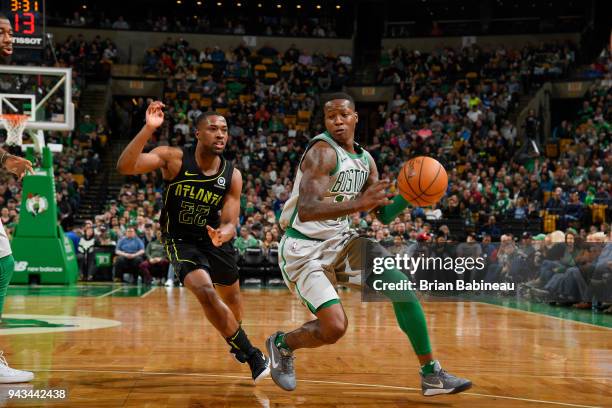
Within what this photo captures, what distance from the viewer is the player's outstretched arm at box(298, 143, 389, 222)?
4.55 m

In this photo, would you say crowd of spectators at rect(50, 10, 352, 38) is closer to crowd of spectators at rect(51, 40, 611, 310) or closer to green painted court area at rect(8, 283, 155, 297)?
crowd of spectators at rect(51, 40, 611, 310)

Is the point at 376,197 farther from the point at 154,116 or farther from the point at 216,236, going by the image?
the point at 154,116

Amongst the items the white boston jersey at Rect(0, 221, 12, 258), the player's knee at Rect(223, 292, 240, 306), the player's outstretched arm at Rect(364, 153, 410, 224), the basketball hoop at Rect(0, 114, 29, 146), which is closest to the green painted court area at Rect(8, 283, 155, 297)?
the basketball hoop at Rect(0, 114, 29, 146)

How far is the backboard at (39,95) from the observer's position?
1527cm

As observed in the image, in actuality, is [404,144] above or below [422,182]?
above

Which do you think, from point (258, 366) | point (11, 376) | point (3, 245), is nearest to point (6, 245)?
point (3, 245)

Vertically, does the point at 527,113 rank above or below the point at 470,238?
above

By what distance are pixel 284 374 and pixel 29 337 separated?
3.61 meters

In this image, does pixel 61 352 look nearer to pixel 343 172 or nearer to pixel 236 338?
pixel 236 338

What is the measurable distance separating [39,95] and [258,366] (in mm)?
11779

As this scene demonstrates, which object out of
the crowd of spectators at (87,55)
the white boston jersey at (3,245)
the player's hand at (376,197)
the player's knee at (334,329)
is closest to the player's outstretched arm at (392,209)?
the player's hand at (376,197)

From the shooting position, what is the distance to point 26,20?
46.9ft

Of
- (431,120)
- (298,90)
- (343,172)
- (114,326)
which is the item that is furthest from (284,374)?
(298,90)

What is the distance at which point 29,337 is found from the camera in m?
7.78
